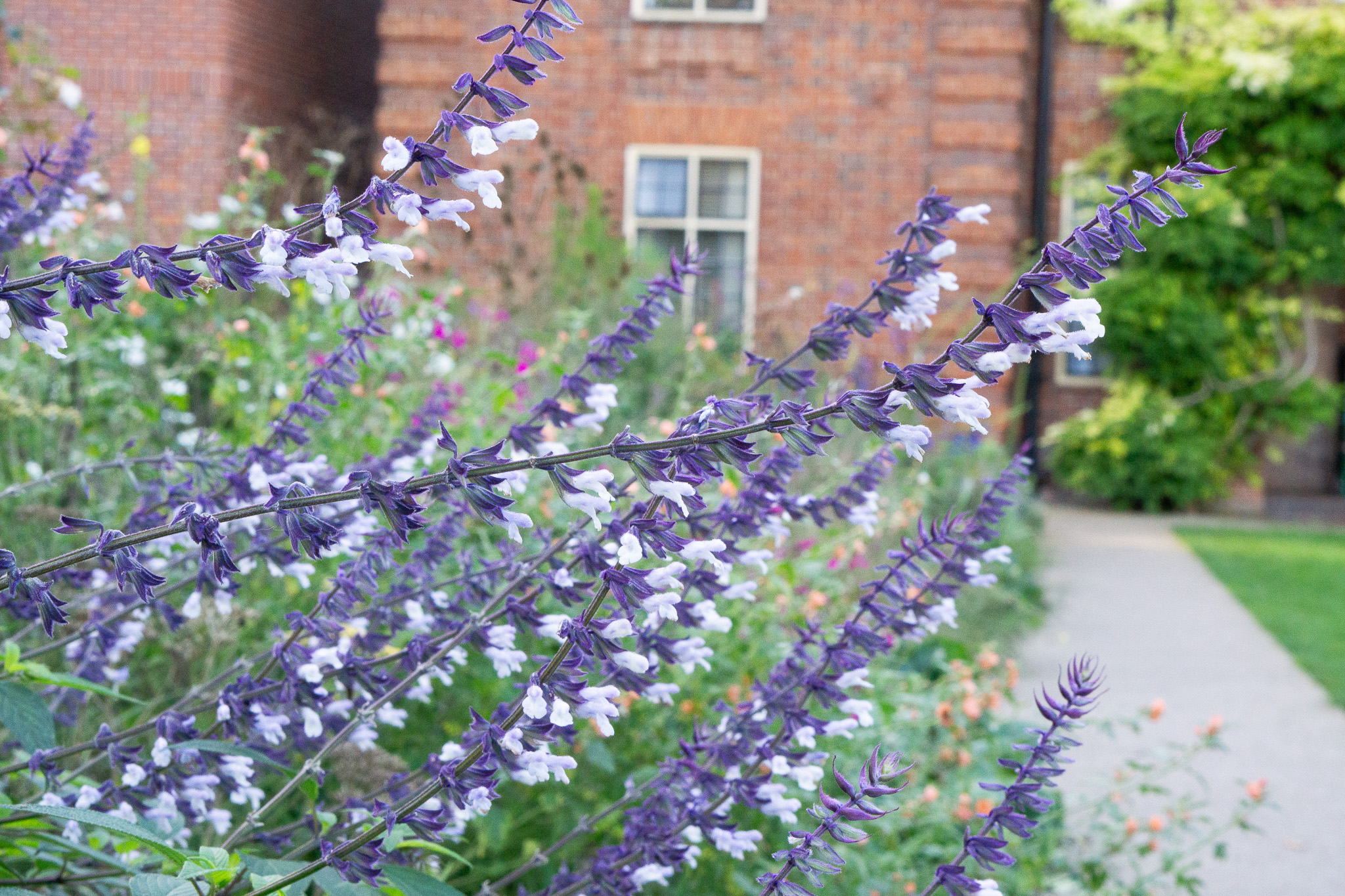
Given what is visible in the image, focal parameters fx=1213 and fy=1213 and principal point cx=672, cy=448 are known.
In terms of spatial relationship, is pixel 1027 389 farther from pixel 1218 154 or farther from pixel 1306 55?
pixel 1306 55

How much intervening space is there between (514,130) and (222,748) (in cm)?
70

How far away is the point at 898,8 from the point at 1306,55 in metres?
4.61

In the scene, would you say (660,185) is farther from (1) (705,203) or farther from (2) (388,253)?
(2) (388,253)

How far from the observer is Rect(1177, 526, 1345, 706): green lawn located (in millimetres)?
6284

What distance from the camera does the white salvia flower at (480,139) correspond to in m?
0.93

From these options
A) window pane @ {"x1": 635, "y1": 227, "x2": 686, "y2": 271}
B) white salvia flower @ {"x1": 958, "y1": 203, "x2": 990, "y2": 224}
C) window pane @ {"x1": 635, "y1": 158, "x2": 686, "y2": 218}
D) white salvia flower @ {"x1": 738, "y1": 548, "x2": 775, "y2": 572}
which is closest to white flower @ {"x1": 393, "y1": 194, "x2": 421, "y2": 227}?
white salvia flower @ {"x1": 958, "y1": 203, "x2": 990, "y2": 224}

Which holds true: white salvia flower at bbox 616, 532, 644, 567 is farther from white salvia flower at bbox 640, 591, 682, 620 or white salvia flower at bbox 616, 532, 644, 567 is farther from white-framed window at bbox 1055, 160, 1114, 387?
white-framed window at bbox 1055, 160, 1114, 387

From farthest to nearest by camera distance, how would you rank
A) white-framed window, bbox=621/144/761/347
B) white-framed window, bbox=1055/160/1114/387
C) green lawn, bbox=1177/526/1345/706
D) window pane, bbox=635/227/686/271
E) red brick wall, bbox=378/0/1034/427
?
white-framed window, bbox=1055/160/1114/387 → white-framed window, bbox=621/144/761/347 → red brick wall, bbox=378/0/1034/427 → window pane, bbox=635/227/686/271 → green lawn, bbox=1177/526/1345/706

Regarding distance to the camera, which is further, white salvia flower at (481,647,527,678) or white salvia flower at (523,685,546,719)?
white salvia flower at (481,647,527,678)

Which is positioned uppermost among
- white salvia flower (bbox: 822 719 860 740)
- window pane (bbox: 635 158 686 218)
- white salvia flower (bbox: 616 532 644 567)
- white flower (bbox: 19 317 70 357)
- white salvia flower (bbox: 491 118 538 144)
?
window pane (bbox: 635 158 686 218)

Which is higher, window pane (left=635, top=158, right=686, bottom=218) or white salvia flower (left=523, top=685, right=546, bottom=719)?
window pane (left=635, top=158, right=686, bottom=218)

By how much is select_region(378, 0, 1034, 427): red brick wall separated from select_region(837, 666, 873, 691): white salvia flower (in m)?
8.06

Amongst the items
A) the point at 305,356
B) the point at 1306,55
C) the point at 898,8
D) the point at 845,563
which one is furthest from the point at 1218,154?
the point at 305,356

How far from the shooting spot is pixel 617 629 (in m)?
1.03
